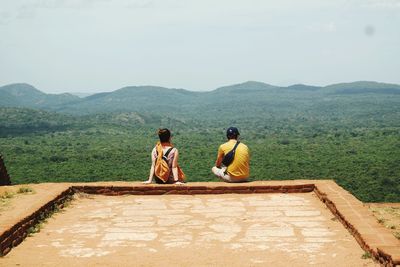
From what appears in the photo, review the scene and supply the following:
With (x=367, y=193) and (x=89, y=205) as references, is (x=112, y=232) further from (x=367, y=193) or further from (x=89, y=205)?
(x=367, y=193)

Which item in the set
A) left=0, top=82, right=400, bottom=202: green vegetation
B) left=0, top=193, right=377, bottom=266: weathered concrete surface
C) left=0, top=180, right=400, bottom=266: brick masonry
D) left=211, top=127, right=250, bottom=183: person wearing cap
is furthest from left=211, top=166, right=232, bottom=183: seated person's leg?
left=0, top=82, right=400, bottom=202: green vegetation

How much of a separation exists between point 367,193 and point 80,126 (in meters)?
59.5

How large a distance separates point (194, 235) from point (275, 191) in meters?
2.22

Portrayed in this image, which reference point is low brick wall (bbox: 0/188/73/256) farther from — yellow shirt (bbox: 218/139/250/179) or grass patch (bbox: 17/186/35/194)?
yellow shirt (bbox: 218/139/250/179)

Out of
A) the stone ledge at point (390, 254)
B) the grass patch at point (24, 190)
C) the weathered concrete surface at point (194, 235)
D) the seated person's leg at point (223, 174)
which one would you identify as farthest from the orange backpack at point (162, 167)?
the stone ledge at point (390, 254)

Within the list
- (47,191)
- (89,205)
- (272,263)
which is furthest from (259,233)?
(47,191)

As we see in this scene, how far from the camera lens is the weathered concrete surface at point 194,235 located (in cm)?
436

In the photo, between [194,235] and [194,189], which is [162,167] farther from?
[194,235]

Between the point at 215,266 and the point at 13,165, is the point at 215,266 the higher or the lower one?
the higher one

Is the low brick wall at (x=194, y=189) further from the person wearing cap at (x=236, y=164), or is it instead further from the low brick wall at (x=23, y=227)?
the low brick wall at (x=23, y=227)

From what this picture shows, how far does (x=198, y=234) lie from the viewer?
512 cm

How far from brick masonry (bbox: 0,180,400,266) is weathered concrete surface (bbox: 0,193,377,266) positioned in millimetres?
108

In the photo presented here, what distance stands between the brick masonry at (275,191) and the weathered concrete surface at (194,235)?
0.35 feet

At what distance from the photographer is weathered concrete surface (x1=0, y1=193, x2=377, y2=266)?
436cm
